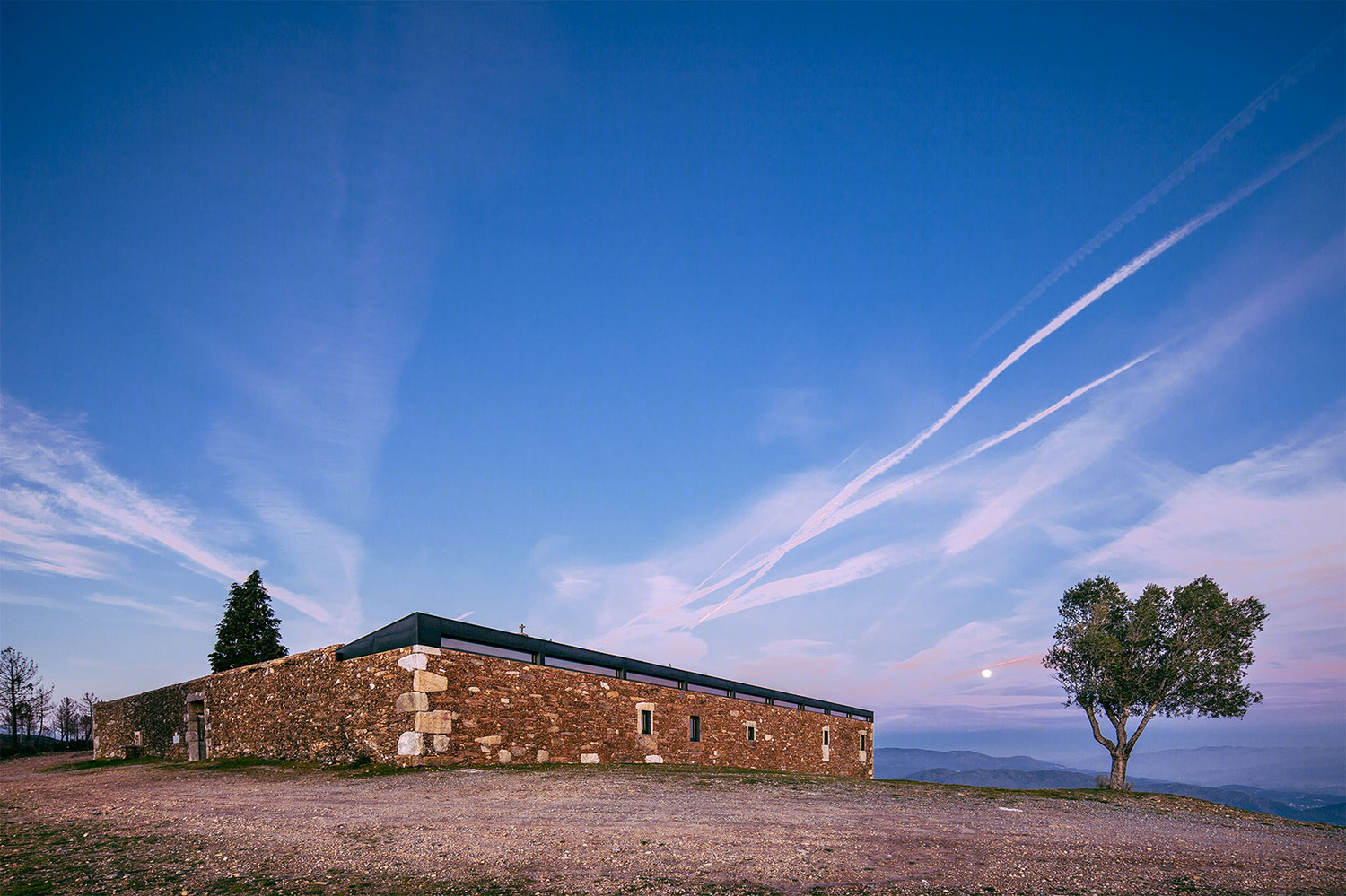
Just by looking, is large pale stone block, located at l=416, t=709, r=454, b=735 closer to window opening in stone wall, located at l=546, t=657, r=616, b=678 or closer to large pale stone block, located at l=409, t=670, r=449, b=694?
large pale stone block, located at l=409, t=670, r=449, b=694

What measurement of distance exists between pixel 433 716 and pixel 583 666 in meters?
6.30

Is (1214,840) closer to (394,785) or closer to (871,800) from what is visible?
(871,800)

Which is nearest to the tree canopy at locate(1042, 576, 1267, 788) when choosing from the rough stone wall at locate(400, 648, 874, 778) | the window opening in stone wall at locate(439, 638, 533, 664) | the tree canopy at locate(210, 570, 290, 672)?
the rough stone wall at locate(400, 648, 874, 778)

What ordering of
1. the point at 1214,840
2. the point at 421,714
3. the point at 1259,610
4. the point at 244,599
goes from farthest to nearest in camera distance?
the point at 244,599 → the point at 1259,610 → the point at 421,714 → the point at 1214,840

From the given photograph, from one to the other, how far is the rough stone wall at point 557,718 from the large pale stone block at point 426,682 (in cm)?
2

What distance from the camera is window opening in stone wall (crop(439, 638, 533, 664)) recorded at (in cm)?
1841

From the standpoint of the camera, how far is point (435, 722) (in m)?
17.2

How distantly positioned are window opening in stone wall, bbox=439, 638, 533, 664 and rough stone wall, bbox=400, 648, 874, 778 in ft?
0.98

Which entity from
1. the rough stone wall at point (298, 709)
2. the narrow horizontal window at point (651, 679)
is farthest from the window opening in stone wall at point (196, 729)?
the narrow horizontal window at point (651, 679)

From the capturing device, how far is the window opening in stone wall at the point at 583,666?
2149 centimetres

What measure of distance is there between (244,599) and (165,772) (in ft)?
103

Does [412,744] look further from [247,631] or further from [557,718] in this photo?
[247,631]

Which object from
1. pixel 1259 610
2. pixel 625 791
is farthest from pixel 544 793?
pixel 1259 610

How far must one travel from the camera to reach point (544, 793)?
43.4 ft
